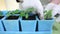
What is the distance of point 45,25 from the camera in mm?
588

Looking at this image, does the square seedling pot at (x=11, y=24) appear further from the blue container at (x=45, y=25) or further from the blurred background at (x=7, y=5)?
the blurred background at (x=7, y=5)

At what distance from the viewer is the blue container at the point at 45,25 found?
578mm

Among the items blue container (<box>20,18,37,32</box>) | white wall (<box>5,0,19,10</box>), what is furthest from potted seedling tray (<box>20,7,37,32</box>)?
white wall (<box>5,0,19,10</box>)

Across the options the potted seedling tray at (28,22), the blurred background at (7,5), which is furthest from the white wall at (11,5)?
the potted seedling tray at (28,22)

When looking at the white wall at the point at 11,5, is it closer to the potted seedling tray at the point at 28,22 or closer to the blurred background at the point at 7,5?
the blurred background at the point at 7,5

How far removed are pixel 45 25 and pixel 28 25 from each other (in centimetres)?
10

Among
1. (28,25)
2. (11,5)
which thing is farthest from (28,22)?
(11,5)

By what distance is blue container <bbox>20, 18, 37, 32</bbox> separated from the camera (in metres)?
0.58

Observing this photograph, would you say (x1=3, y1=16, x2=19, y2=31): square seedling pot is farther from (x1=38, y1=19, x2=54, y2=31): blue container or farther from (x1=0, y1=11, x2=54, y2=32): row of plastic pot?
(x1=38, y1=19, x2=54, y2=31): blue container

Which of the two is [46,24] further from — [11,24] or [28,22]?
[11,24]

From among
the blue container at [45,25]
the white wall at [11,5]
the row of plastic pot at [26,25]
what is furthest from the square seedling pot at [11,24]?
the white wall at [11,5]

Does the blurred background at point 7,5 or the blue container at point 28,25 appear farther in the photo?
the blurred background at point 7,5

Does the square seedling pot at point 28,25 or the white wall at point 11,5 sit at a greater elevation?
the white wall at point 11,5

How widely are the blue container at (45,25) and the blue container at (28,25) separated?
34 millimetres
